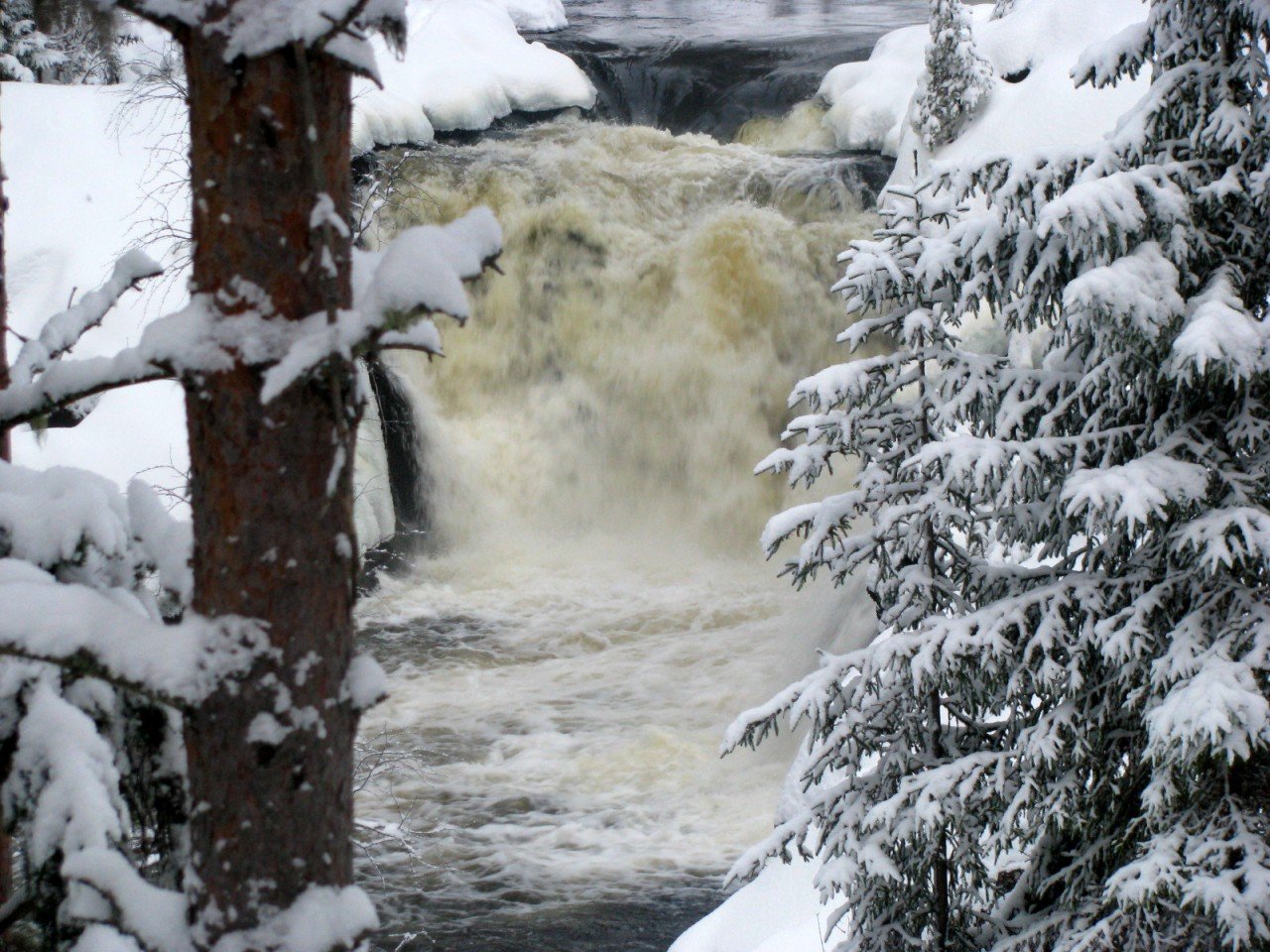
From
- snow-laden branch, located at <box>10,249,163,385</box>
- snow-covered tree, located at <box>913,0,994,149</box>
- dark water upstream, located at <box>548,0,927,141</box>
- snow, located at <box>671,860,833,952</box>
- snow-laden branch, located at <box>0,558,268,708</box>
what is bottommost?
snow, located at <box>671,860,833,952</box>

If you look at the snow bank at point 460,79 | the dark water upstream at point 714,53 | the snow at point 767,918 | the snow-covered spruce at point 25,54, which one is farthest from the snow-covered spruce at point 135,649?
the dark water upstream at point 714,53

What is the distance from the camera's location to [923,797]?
4.79m

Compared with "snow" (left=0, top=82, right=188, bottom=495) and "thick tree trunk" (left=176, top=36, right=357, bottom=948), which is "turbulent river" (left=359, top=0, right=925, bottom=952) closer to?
"snow" (left=0, top=82, right=188, bottom=495)

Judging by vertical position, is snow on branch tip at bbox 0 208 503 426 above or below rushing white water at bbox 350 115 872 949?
above

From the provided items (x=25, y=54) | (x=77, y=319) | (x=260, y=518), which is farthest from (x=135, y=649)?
(x=25, y=54)

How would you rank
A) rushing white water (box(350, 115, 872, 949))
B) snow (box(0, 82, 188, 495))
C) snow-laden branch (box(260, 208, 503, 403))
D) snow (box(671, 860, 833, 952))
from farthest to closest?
rushing white water (box(350, 115, 872, 949)) → snow (box(0, 82, 188, 495)) → snow (box(671, 860, 833, 952)) → snow-laden branch (box(260, 208, 503, 403))

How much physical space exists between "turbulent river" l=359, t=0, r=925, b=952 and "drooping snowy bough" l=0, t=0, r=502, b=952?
6743mm

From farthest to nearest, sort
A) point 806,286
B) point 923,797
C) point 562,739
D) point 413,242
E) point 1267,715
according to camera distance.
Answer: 1. point 806,286
2. point 562,739
3. point 923,797
4. point 1267,715
5. point 413,242

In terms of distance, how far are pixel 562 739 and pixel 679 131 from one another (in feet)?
37.5

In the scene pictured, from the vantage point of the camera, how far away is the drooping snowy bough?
6.67 feet

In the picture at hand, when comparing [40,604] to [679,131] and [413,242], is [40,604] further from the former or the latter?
[679,131]

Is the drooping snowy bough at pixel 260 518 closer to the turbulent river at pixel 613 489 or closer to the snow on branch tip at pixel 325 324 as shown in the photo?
the snow on branch tip at pixel 325 324

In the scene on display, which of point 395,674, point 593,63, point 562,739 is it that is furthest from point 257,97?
point 593,63

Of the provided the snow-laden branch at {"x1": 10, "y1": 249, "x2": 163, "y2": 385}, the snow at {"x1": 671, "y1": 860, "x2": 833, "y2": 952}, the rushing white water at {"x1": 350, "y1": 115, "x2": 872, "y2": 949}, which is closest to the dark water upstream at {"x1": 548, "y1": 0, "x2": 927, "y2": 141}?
the rushing white water at {"x1": 350, "y1": 115, "x2": 872, "y2": 949}
